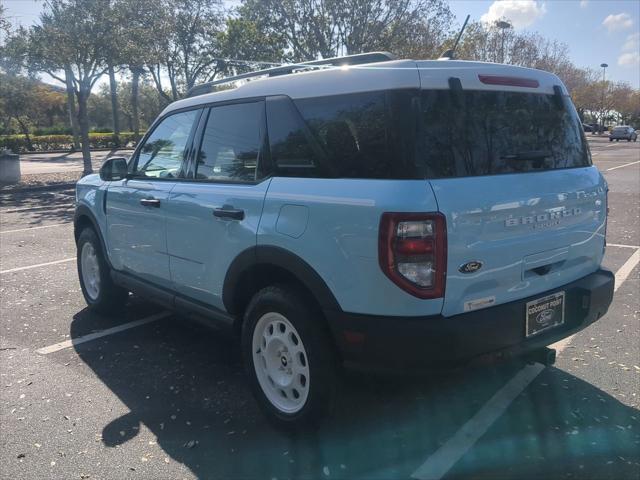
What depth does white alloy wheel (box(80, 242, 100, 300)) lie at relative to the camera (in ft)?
18.2

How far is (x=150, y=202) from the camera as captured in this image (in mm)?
4273

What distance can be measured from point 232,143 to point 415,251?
1633mm

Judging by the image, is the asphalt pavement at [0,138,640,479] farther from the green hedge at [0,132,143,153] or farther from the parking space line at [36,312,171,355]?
the green hedge at [0,132,143,153]

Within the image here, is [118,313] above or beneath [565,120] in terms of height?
beneath

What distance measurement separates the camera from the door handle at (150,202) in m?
4.21

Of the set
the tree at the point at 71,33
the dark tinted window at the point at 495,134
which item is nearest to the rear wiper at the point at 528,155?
the dark tinted window at the point at 495,134

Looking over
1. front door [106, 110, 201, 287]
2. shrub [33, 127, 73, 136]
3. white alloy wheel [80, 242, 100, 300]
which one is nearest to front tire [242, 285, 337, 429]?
front door [106, 110, 201, 287]

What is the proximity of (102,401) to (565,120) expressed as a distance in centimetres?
344

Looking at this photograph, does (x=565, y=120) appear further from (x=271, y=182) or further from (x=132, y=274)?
(x=132, y=274)

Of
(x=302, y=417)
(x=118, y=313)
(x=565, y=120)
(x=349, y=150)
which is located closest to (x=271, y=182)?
(x=349, y=150)

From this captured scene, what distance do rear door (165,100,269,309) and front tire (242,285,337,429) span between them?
388 millimetres

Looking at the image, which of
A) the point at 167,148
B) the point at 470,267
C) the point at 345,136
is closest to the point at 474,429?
the point at 470,267

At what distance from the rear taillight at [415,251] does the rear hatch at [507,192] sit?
0.06 meters

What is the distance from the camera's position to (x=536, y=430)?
10.7 feet
